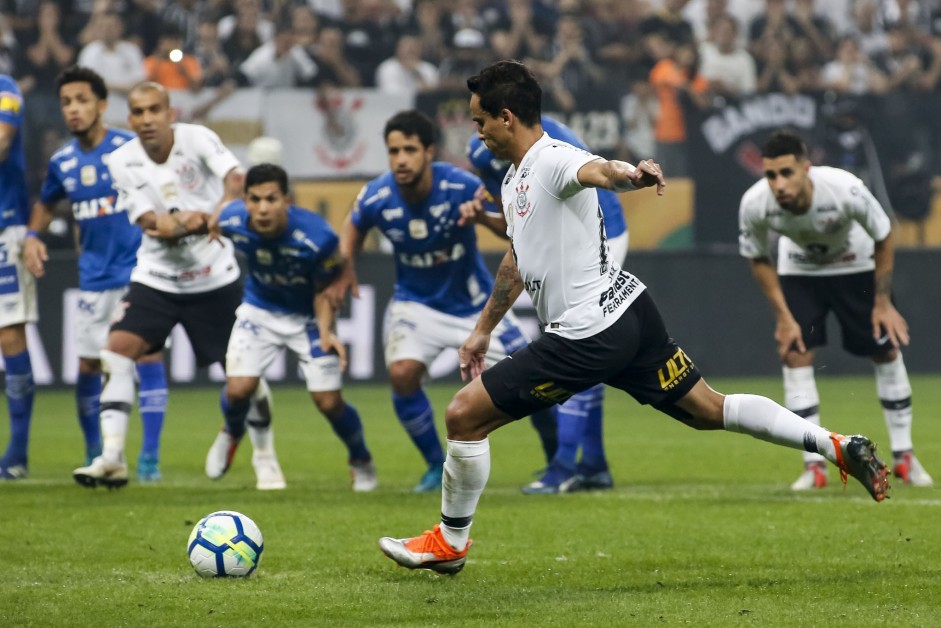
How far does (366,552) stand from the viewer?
22.5 feet

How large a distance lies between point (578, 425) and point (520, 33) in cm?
930

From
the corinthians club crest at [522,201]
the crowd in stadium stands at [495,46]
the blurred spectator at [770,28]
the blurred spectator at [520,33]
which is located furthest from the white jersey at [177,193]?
the blurred spectator at [770,28]

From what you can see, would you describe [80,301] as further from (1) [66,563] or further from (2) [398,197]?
(1) [66,563]

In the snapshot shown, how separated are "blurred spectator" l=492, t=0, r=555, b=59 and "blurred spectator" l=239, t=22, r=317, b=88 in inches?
90.5

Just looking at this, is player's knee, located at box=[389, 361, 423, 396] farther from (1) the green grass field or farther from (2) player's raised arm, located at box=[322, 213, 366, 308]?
(1) the green grass field

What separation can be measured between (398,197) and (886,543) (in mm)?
3637

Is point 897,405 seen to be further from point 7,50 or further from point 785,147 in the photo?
point 7,50

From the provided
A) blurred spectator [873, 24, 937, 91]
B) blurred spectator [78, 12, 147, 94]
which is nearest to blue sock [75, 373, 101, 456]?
blurred spectator [78, 12, 147, 94]

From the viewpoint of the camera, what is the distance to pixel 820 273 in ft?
31.3

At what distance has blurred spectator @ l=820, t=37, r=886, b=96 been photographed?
18.6 m

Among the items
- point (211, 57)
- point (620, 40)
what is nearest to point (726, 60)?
point (620, 40)

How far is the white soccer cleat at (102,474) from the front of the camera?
8.68 metres

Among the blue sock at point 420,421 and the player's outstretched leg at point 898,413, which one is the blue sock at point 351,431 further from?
the player's outstretched leg at point 898,413

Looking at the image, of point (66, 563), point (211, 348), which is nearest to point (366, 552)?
point (66, 563)
